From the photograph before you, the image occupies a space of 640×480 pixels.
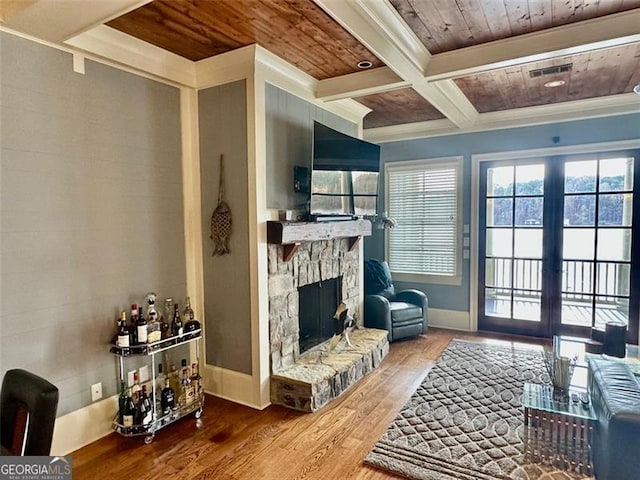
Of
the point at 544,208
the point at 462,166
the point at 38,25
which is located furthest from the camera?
the point at 462,166

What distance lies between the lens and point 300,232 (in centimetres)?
326

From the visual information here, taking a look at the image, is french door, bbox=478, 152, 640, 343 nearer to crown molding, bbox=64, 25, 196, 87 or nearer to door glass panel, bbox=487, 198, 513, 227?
door glass panel, bbox=487, 198, 513, 227

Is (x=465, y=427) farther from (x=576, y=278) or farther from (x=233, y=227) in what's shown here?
(x=576, y=278)

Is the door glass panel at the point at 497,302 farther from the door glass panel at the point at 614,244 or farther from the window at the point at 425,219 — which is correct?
the door glass panel at the point at 614,244

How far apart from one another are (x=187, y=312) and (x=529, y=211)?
4216mm

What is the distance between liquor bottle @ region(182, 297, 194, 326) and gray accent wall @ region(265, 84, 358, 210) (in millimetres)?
1070

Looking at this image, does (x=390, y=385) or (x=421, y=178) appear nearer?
(x=390, y=385)

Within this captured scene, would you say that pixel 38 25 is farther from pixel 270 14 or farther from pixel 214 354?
pixel 214 354

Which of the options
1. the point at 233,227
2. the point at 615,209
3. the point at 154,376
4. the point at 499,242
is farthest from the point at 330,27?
the point at 615,209

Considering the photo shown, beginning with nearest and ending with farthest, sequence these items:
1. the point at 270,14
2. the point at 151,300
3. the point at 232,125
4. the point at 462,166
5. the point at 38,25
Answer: the point at 38,25
the point at 270,14
the point at 151,300
the point at 232,125
the point at 462,166

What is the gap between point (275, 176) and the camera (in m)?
3.28

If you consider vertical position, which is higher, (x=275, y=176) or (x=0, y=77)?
(x=0, y=77)

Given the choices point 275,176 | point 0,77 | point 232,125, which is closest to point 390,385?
point 275,176

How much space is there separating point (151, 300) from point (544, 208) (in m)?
4.55
